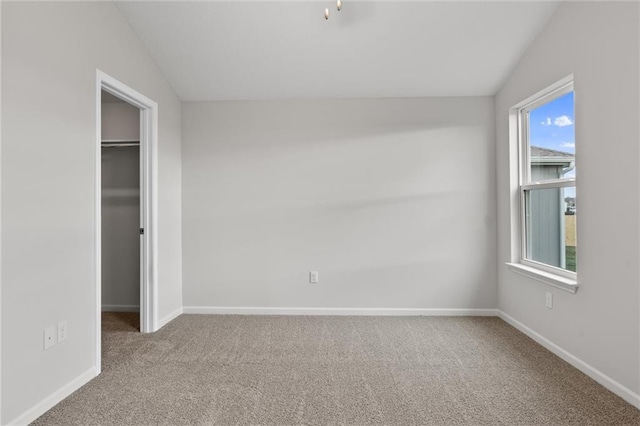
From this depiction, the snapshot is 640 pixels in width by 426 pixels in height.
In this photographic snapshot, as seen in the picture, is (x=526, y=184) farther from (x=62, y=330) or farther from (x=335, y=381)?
(x=62, y=330)

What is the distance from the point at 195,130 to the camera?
3.81 m

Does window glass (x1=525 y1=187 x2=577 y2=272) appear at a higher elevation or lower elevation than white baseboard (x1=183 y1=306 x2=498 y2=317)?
higher

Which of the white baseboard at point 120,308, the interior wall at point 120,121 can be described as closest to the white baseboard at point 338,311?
the white baseboard at point 120,308

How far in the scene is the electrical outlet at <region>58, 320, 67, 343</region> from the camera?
6.82 ft

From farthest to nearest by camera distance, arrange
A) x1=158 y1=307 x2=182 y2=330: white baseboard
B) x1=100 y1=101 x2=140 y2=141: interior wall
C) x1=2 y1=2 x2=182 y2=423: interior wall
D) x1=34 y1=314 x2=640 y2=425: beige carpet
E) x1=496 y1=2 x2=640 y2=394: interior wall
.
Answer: x1=100 y1=101 x2=140 y2=141: interior wall → x1=158 y1=307 x2=182 y2=330: white baseboard → x1=496 y1=2 x2=640 y2=394: interior wall → x1=34 y1=314 x2=640 y2=425: beige carpet → x1=2 y1=2 x2=182 y2=423: interior wall

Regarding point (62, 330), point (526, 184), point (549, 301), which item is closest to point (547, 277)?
point (549, 301)

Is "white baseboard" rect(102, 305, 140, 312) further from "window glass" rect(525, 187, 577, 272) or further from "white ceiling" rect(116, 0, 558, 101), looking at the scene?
"window glass" rect(525, 187, 577, 272)

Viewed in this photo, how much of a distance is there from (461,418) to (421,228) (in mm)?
2074

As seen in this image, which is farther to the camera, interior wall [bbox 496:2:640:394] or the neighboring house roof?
the neighboring house roof

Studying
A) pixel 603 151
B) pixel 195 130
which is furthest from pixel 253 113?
pixel 603 151

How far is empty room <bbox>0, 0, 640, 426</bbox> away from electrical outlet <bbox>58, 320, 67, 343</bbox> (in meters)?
0.01

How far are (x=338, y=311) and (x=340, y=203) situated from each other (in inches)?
44.5

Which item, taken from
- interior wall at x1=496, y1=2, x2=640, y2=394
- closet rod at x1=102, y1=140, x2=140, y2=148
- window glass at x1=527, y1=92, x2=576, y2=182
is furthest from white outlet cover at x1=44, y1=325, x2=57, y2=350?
window glass at x1=527, y1=92, x2=576, y2=182

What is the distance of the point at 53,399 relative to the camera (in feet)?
6.59
